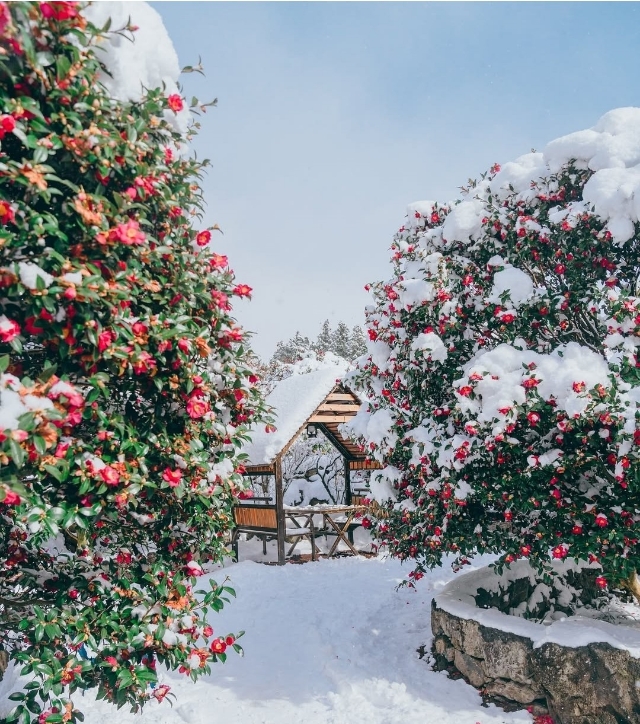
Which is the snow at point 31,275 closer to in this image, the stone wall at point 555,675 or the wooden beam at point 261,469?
the stone wall at point 555,675

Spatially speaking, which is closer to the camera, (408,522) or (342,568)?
(408,522)

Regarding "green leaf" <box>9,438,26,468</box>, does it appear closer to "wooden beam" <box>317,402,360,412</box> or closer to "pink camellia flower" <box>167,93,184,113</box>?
"pink camellia flower" <box>167,93,184,113</box>

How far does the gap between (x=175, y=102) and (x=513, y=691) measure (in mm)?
7982

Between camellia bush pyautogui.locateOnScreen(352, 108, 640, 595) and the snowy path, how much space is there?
1.83 meters

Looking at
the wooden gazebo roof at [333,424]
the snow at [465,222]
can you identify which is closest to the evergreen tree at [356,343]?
the wooden gazebo roof at [333,424]

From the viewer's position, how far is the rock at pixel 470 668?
7.74 meters

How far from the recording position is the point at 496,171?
919 cm

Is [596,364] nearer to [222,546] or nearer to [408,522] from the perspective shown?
[408,522]

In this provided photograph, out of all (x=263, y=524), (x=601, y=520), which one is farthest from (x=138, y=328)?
(x=263, y=524)

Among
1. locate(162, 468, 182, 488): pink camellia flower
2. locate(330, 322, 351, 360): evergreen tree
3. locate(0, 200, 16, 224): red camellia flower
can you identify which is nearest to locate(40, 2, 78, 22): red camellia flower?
locate(0, 200, 16, 224): red camellia flower

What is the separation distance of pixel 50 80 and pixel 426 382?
6092 millimetres

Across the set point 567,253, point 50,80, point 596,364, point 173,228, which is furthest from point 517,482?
point 50,80

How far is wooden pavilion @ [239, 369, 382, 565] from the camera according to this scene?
14.4 m

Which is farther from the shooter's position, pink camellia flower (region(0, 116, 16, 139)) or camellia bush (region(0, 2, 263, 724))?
camellia bush (region(0, 2, 263, 724))
